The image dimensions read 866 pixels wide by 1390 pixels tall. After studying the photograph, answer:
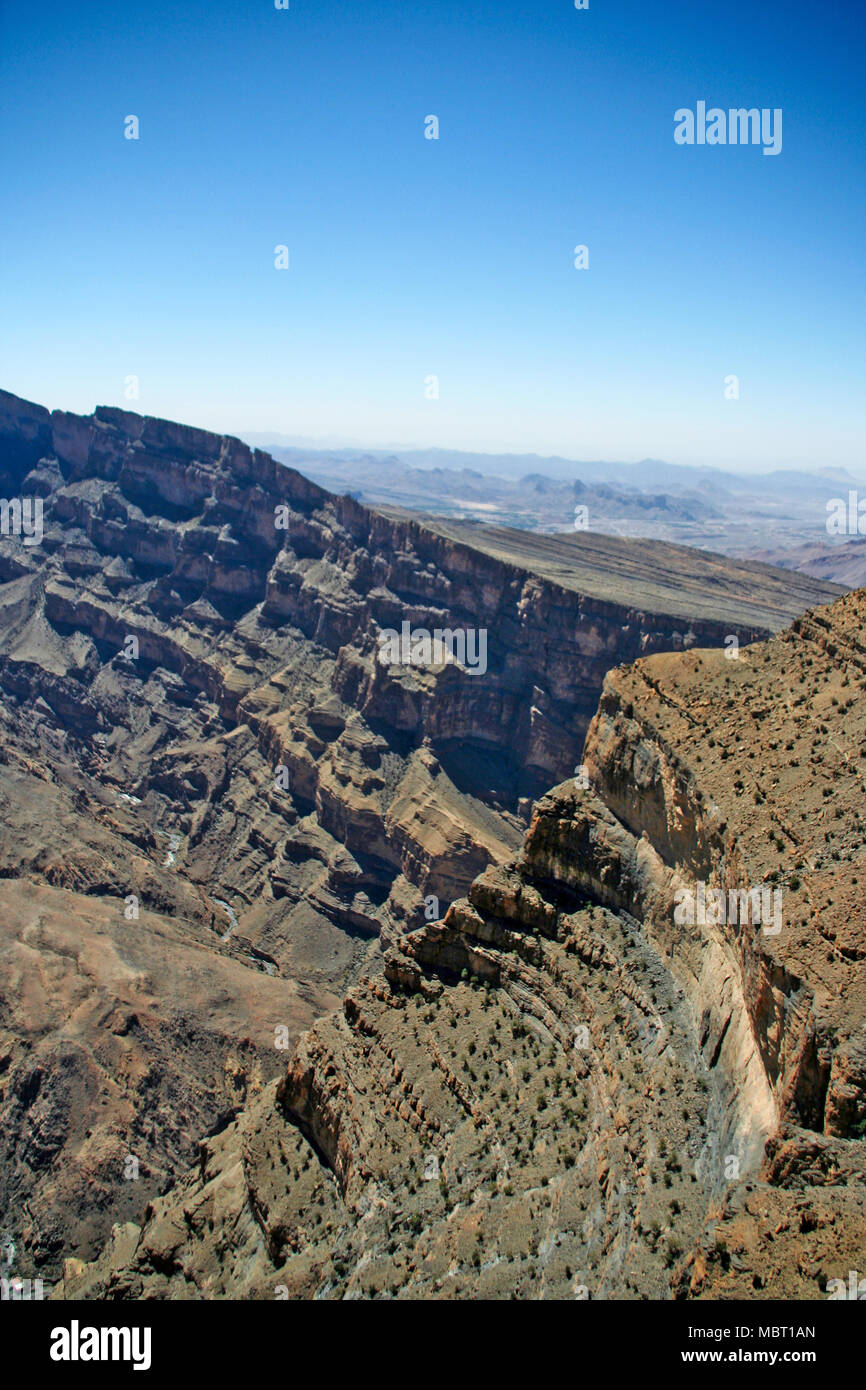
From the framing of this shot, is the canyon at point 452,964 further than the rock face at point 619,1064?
Yes

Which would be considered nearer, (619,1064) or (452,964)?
(619,1064)

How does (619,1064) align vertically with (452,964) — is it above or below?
above
